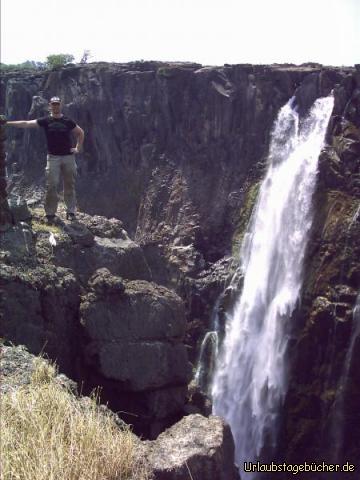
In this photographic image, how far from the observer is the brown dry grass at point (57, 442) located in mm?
4602

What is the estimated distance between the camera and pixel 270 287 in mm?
26953

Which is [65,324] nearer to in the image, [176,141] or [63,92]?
[176,141]

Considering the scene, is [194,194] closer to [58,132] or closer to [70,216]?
[70,216]

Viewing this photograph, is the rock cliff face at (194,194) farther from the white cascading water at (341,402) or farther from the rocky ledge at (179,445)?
the rocky ledge at (179,445)

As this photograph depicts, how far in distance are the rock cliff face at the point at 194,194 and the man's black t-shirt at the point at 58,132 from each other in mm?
1699

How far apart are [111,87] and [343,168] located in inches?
717

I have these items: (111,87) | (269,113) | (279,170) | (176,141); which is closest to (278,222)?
(279,170)

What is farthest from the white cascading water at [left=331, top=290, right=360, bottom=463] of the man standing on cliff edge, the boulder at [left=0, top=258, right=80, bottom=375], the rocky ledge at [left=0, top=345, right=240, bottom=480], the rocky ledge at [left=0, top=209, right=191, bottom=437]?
the rocky ledge at [left=0, top=345, right=240, bottom=480]

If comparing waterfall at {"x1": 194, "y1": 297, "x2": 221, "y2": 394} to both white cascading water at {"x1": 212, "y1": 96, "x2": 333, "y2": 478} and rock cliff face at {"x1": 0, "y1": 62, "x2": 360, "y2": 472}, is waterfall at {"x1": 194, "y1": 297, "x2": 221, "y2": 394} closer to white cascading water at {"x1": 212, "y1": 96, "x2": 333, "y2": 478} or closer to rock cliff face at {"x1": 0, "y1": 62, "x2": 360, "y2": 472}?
white cascading water at {"x1": 212, "y1": 96, "x2": 333, "y2": 478}

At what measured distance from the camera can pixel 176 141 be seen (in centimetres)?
3697

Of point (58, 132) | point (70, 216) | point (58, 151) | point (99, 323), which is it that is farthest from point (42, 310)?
point (58, 132)

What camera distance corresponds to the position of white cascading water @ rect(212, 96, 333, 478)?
77.6 ft

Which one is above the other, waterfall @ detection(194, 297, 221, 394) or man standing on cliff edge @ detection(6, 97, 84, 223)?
man standing on cliff edge @ detection(6, 97, 84, 223)

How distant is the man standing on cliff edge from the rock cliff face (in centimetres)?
101
